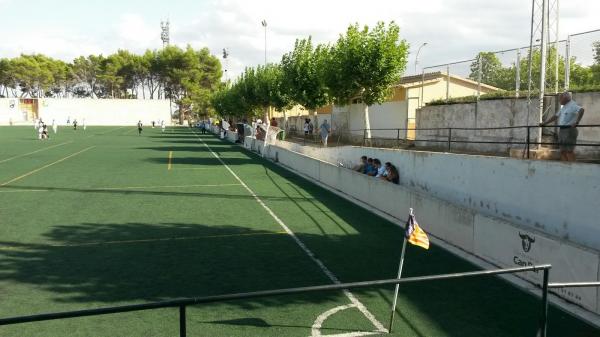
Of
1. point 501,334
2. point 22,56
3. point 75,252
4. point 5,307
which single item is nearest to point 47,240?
point 75,252

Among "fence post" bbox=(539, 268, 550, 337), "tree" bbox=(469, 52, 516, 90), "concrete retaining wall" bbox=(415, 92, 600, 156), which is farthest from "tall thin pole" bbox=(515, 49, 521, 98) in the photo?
"fence post" bbox=(539, 268, 550, 337)

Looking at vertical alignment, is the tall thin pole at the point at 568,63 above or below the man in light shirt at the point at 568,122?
above

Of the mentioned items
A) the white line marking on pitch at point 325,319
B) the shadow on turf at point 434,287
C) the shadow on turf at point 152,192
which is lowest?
the white line marking on pitch at point 325,319

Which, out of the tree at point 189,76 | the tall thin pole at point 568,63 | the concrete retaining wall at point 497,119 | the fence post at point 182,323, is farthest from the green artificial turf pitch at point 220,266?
the tree at point 189,76

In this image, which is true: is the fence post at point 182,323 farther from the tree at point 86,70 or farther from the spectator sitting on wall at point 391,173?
the tree at point 86,70

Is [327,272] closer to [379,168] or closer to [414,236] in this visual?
[414,236]

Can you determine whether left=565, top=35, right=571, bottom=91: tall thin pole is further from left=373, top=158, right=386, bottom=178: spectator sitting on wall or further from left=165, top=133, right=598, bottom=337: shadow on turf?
left=165, top=133, right=598, bottom=337: shadow on turf

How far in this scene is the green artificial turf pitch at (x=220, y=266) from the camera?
242 inches

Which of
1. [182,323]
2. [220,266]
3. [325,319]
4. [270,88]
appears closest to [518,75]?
[220,266]

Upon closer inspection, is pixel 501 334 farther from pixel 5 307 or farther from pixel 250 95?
pixel 250 95

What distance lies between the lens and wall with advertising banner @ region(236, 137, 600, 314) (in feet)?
21.7

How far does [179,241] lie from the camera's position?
10047 millimetres

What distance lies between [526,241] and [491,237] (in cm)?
91

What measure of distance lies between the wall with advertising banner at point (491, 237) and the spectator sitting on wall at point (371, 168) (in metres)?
0.85
